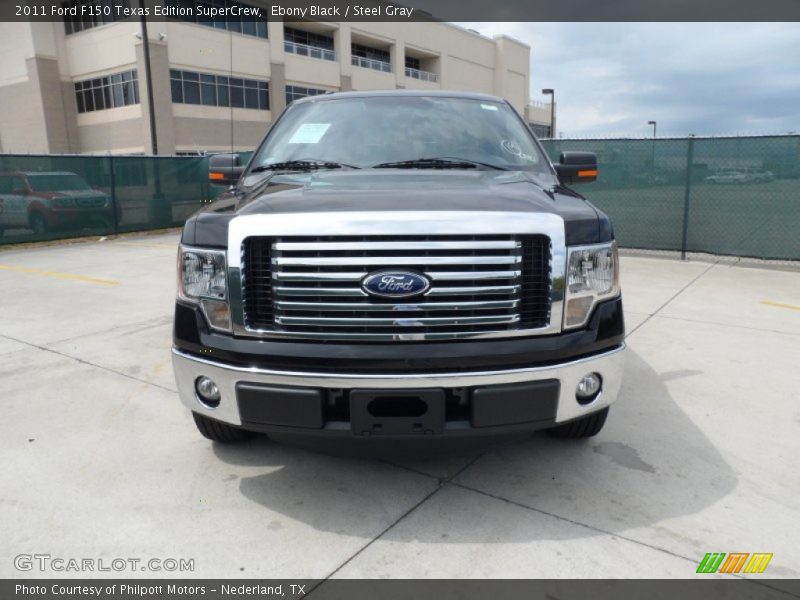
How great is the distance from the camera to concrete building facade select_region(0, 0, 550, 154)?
33.0 meters

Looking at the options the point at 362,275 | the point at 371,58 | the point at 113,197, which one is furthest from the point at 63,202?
the point at 371,58

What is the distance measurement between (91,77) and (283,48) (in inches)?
440

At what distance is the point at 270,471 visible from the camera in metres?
3.15

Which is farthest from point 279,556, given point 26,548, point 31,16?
point 31,16

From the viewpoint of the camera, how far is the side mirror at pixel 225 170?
420 cm

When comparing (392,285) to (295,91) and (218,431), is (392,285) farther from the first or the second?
(295,91)

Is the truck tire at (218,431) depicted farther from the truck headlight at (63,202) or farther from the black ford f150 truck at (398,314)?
the truck headlight at (63,202)

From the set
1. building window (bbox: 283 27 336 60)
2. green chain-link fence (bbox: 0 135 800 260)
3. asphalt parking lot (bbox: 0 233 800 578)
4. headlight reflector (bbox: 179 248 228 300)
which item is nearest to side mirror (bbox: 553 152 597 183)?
asphalt parking lot (bbox: 0 233 800 578)

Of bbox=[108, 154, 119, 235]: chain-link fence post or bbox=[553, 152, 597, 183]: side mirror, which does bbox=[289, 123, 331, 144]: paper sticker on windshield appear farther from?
bbox=[108, 154, 119, 235]: chain-link fence post

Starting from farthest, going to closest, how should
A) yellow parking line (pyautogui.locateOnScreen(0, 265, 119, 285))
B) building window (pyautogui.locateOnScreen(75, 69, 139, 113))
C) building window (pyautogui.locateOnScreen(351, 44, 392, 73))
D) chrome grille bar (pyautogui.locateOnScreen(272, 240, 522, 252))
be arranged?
building window (pyautogui.locateOnScreen(351, 44, 392, 73)) → building window (pyautogui.locateOnScreen(75, 69, 139, 113)) → yellow parking line (pyautogui.locateOnScreen(0, 265, 119, 285)) → chrome grille bar (pyautogui.locateOnScreen(272, 240, 522, 252))

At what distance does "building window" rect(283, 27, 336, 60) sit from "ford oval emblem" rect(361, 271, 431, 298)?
3997cm

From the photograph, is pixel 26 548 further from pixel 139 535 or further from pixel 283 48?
pixel 283 48

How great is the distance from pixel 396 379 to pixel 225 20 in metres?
37.5

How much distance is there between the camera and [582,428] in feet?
10.7
